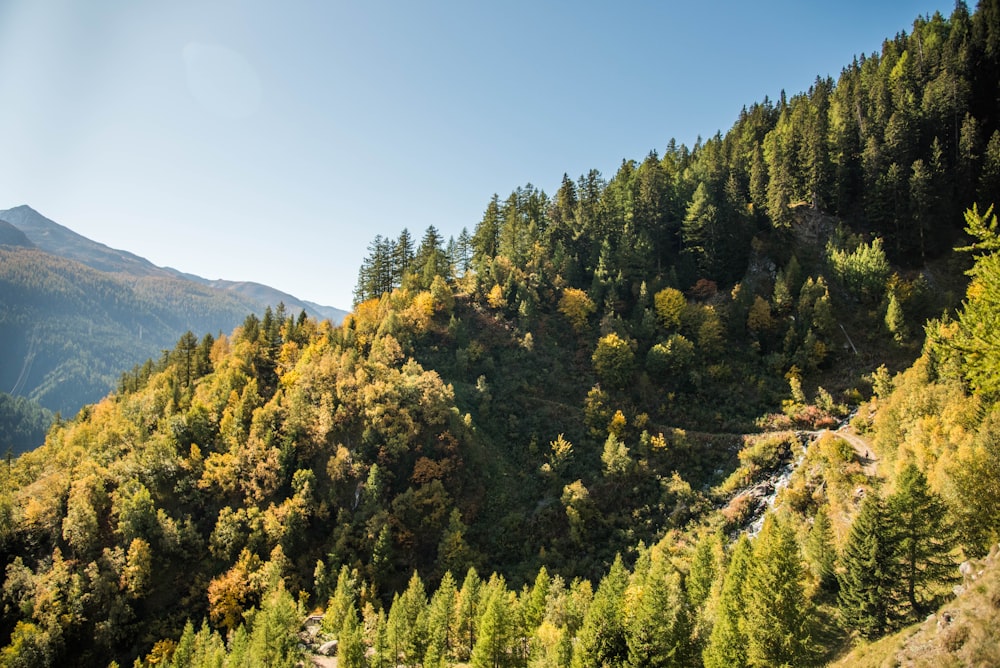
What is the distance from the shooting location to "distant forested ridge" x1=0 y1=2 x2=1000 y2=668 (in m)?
30.5

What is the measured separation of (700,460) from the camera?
186 feet

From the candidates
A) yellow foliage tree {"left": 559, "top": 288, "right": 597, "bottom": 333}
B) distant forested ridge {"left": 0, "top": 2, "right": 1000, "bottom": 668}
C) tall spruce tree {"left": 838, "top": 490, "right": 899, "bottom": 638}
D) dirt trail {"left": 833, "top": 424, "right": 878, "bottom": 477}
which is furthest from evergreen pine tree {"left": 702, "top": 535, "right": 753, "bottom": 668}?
yellow foliage tree {"left": 559, "top": 288, "right": 597, "bottom": 333}

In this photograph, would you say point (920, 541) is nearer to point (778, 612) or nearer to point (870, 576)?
point (870, 576)

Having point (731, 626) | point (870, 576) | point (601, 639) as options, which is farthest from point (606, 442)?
point (870, 576)

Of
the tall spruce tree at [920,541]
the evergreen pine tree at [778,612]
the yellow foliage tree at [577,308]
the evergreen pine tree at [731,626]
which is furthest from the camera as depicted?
the yellow foliage tree at [577,308]

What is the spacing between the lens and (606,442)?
190 ft

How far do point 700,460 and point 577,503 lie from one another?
15655 millimetres

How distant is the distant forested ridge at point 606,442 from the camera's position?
3050 cm

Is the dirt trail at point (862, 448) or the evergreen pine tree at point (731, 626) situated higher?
the dirt trail at point (862, 448)

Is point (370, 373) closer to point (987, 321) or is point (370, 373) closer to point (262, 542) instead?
point (262, 542)

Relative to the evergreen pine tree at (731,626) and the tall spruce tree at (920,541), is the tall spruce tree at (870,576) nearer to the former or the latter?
the tall spruce tree at (920,541)

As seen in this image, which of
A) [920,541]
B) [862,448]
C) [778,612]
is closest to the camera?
[778,612]

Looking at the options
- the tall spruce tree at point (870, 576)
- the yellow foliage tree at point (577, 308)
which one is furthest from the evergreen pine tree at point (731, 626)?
the yellow foliage tree at point (577, 308)

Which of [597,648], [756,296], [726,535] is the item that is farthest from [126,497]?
[756,296]
